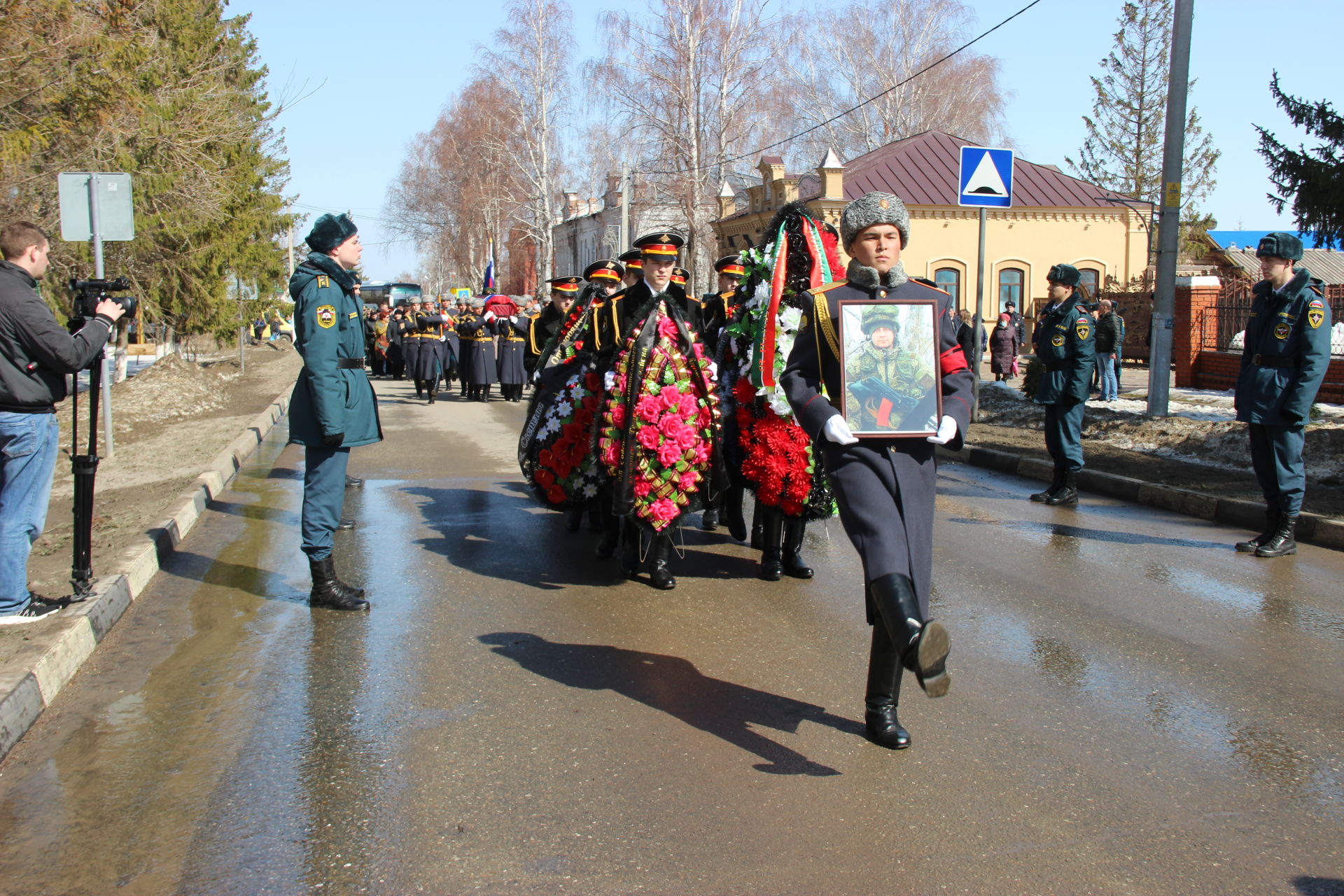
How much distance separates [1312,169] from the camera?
13570 millimetres

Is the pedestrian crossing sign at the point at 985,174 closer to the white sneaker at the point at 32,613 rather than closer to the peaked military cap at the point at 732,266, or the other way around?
the peaked military cap at the point at 732,266

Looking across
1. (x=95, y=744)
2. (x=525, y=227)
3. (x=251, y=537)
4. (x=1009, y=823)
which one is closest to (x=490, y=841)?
(x=1009, y=823)

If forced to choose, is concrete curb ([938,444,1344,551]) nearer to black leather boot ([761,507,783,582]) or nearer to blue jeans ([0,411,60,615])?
black leather boot ([761,507,783,582])

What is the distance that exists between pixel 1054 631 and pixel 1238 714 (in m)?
1.20

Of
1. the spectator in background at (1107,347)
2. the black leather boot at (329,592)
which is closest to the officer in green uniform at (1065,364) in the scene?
the black leather boot at (329,592)

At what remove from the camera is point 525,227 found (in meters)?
55.3

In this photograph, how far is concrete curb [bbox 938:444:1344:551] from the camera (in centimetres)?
785

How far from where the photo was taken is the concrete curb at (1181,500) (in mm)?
7848

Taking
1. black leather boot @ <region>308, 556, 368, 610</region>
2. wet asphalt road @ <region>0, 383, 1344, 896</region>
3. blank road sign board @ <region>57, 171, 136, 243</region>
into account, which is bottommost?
wet asphalt road @ <region>0, 383, 1344, 896</region>

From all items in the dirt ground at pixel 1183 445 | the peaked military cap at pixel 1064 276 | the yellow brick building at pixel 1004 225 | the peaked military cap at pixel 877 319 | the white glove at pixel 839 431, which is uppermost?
the yellow brick building at pixel 1004 225

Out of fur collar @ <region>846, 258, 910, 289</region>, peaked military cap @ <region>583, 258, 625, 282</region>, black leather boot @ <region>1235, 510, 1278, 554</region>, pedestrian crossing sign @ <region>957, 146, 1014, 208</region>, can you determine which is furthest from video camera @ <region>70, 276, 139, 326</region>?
pedestrian crossing sign @ <region>957, 146, 1014, 208</region>

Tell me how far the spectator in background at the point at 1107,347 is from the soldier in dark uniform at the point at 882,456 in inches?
542

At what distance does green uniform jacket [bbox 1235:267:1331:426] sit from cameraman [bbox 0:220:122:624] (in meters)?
6.63

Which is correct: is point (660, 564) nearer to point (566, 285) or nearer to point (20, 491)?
point (20, 491)
